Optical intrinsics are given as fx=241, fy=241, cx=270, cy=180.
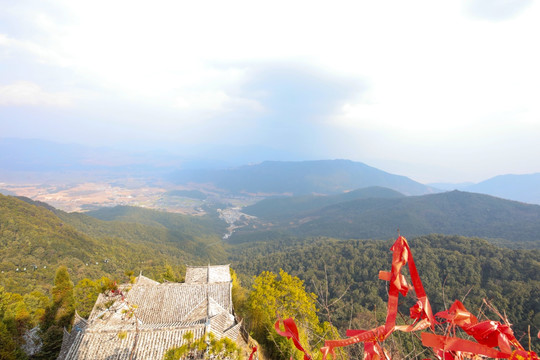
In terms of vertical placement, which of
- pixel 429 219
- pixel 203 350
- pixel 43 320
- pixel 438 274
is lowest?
pixel 429 219

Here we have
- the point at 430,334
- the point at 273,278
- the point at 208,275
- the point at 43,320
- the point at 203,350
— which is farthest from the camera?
the point at 208,275

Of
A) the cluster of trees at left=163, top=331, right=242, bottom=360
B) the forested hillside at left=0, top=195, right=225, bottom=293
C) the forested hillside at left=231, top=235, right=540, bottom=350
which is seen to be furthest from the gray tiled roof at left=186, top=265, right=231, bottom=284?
the forested hillside at left=0, top=195, right=225, bottom=293

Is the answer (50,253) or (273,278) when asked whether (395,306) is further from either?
(50,253)

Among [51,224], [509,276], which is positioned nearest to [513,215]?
[509,276]

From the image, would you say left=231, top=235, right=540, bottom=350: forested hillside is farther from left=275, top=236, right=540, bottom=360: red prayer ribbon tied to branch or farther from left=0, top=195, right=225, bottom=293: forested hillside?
left=0, top=195, right=225, bottom=293: forested hillside

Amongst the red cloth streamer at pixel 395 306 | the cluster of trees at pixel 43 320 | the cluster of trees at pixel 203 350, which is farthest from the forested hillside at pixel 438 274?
the red cloth streamer at pixel 395 306

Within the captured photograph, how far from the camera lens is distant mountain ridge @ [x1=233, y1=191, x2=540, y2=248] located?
102m

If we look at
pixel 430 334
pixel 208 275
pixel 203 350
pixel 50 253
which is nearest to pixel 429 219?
pixel 208 275

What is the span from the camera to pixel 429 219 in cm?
12506

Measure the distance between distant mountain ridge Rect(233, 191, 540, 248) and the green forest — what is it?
188ft

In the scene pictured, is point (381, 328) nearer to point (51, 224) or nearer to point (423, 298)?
point (423, 298)

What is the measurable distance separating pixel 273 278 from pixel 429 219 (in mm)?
134324

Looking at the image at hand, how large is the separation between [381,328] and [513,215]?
150550mm

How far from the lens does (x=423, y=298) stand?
2.08m
